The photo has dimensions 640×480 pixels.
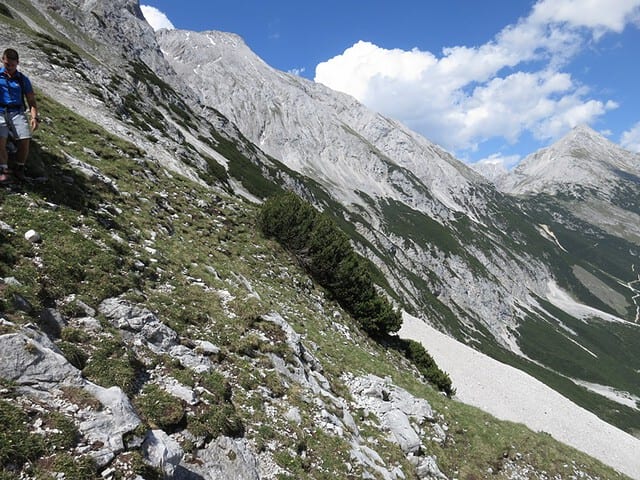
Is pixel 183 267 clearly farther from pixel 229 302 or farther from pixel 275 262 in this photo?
pixel 275 262

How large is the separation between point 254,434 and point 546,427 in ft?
109

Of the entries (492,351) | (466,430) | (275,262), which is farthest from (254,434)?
(492,351)

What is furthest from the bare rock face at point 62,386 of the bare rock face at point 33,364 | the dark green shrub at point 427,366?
the dark green shrub at point 427,366

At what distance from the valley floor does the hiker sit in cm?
3430

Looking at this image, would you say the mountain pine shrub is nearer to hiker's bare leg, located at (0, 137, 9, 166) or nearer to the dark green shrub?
the dark green shrub

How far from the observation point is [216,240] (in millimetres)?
23812

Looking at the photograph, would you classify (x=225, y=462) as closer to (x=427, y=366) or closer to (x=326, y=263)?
(x=326, y=263)

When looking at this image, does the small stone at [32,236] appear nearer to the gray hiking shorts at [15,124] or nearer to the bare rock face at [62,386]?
the gray hiking shorts at [15,124]

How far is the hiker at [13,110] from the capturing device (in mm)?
11223

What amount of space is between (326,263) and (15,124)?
22968mm

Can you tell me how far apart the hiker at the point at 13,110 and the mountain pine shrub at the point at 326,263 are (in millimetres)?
19929

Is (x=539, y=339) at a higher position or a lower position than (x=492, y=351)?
higher

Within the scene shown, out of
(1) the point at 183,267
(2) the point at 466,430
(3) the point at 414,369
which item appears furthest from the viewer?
(3) the point at 414,369

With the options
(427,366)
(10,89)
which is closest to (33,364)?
(10,89)
